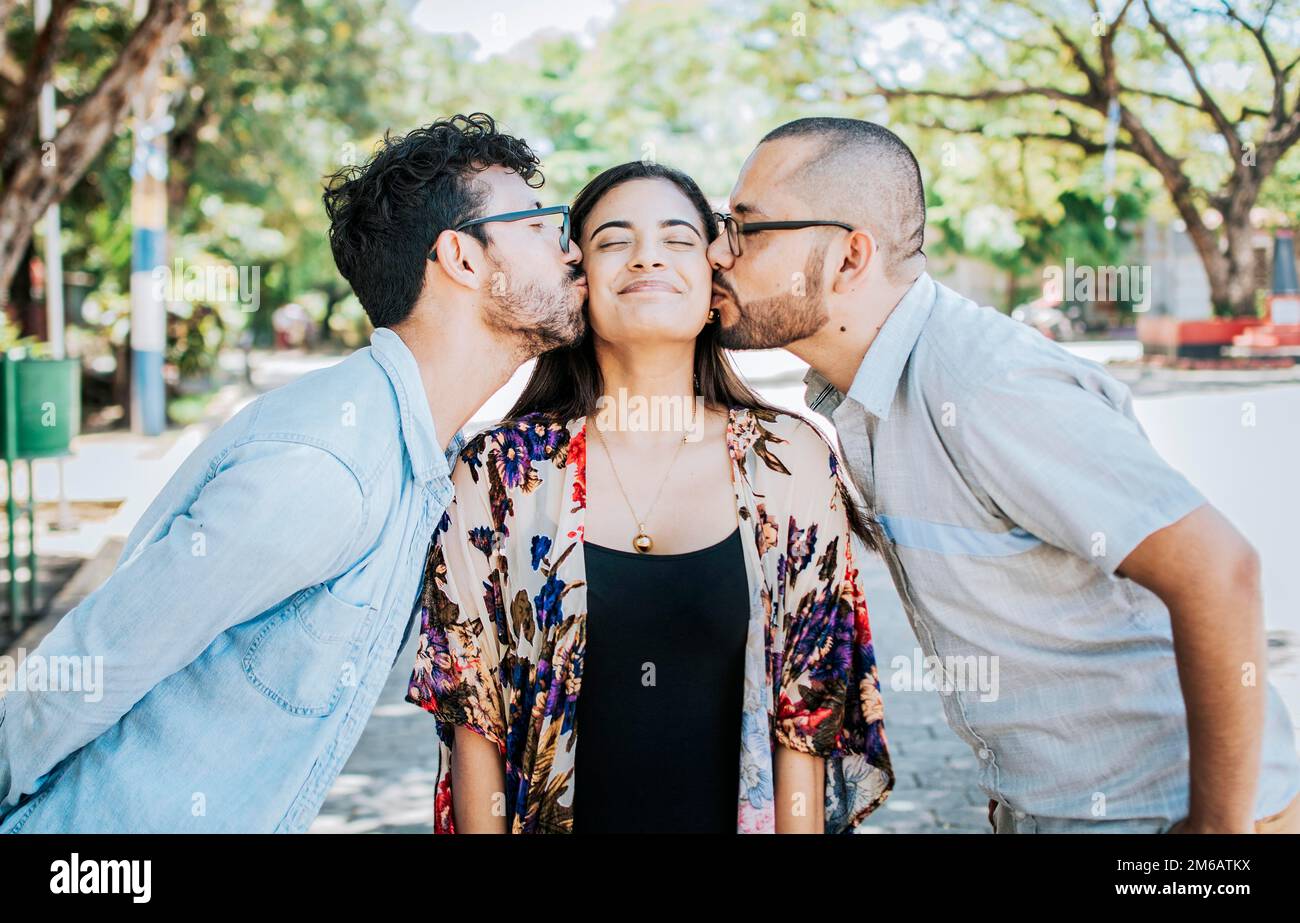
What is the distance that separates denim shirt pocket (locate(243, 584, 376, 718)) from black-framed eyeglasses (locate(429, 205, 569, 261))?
3.06ft

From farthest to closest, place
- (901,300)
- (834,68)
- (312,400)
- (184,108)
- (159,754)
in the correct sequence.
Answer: (834,68) → (184,108) → (901,300) → (312,400) → (159,754)

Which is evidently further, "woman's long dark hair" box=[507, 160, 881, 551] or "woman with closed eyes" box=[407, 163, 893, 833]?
"woman's long dark hair" box=[507, 160, 881, 551]

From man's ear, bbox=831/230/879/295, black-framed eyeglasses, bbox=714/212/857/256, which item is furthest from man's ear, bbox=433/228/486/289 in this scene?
man's ear, bbox=831/230/879/295

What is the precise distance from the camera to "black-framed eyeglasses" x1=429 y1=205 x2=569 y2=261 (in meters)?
A: 2.88

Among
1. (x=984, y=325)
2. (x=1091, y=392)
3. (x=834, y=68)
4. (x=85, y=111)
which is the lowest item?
(x=1091, y=392)

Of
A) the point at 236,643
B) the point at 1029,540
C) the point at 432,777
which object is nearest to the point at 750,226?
the point at 1029,540

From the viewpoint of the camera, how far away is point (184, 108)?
17.5 meters

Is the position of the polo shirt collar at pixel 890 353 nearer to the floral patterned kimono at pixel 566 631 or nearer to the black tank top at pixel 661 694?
the floral patterned kimono at pixel 566 631

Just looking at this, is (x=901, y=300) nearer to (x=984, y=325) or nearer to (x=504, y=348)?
(x=984, y=325)

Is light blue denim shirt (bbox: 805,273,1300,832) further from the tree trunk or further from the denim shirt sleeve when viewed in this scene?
the tree trunk

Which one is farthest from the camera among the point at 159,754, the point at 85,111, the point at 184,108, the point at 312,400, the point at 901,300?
the point at 184,108

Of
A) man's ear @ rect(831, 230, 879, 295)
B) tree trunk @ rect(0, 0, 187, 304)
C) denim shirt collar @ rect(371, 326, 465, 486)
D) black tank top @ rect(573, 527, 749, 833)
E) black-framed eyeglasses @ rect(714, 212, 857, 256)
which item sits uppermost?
tree trunk @ rect(0, 0, 187, 304)
